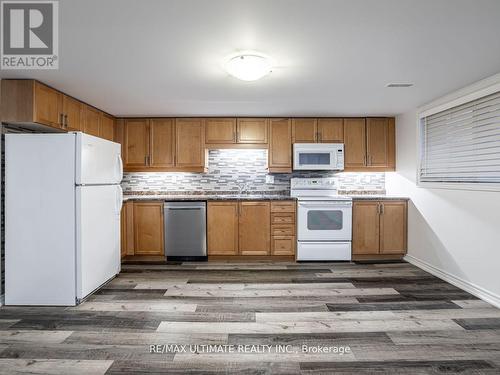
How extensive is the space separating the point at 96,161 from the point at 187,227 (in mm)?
1611

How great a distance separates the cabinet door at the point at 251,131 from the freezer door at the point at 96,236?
6.24 feet

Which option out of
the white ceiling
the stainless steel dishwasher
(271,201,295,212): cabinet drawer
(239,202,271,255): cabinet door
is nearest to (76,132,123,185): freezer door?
the white ceiling

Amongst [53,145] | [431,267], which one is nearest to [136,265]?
[53,145]

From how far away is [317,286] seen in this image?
3.30 metres

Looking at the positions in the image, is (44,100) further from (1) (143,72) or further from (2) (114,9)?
(2) (114,9)

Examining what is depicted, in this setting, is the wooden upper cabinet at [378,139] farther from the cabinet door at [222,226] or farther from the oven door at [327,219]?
the cabinet door at [222,226]

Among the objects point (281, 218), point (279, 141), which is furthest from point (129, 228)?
point (279, 141)

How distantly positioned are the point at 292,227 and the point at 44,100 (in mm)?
3287

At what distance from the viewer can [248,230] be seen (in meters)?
4.28

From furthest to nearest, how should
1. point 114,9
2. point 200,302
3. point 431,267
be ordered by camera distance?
point 431,267
point 200,302
point 114,9

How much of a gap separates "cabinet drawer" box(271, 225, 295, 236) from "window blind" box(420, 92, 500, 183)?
6.11 feet

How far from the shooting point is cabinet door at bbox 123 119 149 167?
4.49m

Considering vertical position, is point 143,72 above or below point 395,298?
above

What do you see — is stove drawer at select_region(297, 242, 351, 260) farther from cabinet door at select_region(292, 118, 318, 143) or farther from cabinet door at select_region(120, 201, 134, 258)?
cabinet door at select_region(120, 201, 134, 258)
